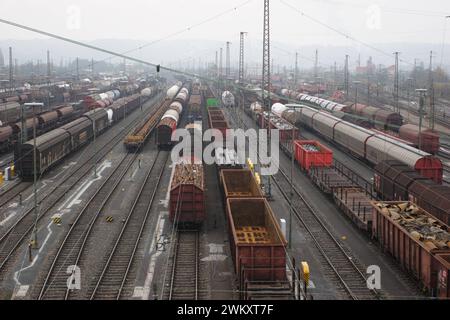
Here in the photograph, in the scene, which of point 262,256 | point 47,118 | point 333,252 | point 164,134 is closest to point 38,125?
point 47,118

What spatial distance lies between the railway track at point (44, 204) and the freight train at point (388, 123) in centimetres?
1678

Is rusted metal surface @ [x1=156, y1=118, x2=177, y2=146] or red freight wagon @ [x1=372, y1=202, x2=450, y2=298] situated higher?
rusted metal surface @ [x1=156, y1=118, x2=177, y2=146]

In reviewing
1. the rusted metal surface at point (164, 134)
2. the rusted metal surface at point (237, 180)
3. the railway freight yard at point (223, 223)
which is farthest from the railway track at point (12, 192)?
the rusted metal surface at point (164, 134)

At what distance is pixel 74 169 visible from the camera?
3488cm

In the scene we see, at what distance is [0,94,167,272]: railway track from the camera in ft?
63.7

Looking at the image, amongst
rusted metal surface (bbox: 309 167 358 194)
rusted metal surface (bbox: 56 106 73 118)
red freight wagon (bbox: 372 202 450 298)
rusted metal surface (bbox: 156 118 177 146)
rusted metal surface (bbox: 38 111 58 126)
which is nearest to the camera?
red freight wagon (bbox: 372 202 450 298)

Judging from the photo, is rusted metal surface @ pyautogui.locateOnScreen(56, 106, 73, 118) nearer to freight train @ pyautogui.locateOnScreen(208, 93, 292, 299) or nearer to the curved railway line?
the curved railway line

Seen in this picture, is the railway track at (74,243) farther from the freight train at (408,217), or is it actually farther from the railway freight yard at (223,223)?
the freight train at (408,217)

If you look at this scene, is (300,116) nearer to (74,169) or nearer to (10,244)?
(74,169)

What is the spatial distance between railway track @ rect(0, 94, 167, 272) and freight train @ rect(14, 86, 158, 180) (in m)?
1.56

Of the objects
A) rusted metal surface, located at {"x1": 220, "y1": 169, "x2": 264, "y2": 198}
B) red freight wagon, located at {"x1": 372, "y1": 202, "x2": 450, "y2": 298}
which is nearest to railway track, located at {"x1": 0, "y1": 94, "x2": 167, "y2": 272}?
rusted metal surface, located at {"x1": 220, "y1": 169, "x2": 264, "y2": 198}

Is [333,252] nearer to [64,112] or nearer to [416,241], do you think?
[416,241]

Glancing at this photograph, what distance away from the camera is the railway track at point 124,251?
51.0 feet

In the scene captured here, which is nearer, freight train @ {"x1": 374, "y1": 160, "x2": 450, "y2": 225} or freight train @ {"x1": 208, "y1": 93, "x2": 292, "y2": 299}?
freight train @ {"x1": 208, "y1": 93, "x2": 292, "y2": 299}
